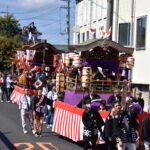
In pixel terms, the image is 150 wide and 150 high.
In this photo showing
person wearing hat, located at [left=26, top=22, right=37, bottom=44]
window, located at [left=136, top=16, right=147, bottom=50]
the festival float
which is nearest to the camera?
the festival float

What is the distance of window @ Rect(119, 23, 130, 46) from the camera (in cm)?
2662

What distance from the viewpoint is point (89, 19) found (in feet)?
122

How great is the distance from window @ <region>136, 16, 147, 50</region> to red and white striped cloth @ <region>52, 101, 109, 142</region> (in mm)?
10278

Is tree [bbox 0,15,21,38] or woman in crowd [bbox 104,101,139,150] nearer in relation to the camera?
woman in crowd [bbox 104,101,139,150]

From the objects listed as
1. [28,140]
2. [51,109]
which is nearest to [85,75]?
[51,109]

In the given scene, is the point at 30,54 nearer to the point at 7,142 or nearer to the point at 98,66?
the point at 98,66

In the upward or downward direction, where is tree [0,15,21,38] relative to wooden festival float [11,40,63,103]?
upward

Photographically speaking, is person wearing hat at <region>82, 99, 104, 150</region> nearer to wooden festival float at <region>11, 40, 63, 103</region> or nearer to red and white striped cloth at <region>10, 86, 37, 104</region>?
wooden festival float at <region>11, 40, 63, 103</region>

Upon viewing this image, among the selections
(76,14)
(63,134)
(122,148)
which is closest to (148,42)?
(63,134)

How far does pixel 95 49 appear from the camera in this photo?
17.4 metres

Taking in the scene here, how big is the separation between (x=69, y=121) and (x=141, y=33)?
11644 mm

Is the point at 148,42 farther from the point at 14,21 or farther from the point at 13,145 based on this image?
the point at 14,21

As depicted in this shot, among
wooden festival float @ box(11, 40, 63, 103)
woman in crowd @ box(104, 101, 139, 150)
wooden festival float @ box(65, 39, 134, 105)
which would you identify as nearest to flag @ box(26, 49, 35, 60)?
wooden festival float @ box(11, 40, 63, 103)

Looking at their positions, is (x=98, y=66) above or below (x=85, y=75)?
above
